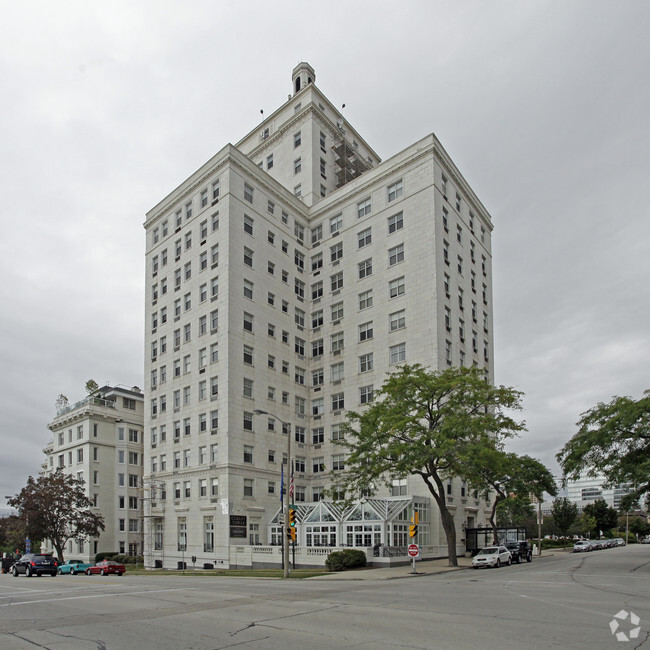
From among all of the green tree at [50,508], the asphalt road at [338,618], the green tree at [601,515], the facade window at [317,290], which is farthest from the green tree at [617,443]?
the green tree at [601,515]

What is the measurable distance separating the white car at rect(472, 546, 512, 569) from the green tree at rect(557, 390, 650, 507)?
23.3 feet

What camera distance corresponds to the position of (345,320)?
59125 millimetres

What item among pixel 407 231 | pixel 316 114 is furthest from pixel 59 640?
pixel 316 114

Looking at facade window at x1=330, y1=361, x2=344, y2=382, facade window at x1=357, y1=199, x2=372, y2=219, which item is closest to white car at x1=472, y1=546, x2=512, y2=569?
facade window at x1=330, y1=361, x2=344, y2=382

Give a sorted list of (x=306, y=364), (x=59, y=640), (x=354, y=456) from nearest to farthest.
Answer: (x=59, y=640) → (x=354, y=456) → (x=306, y=364)

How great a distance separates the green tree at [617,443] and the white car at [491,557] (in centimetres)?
710

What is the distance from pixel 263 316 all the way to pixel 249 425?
10.7 m

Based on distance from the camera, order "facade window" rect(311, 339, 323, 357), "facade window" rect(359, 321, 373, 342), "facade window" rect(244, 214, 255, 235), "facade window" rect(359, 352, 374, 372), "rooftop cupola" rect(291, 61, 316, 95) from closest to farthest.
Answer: "facade window" rect(359, 352, 374, 372), "facade window" rect(359, 321, 373, 342), "facade window" rect(244, 214, 255, 235), "facade window" rect(311, 339, 323, 357), "rooftop cupola" rect(291, 61, 316, 95)

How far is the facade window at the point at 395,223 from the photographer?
5700 centimetres

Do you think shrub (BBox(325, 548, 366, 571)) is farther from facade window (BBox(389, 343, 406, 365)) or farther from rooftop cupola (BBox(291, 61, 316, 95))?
rooftop cupola (BBox(291, 61, 316, 95))

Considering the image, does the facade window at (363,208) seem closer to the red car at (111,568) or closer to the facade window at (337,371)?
the facade window at (337,371)

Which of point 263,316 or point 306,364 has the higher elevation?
point 263,316

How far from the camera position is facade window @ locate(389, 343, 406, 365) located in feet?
175

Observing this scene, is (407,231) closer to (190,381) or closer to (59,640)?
(190,381)
